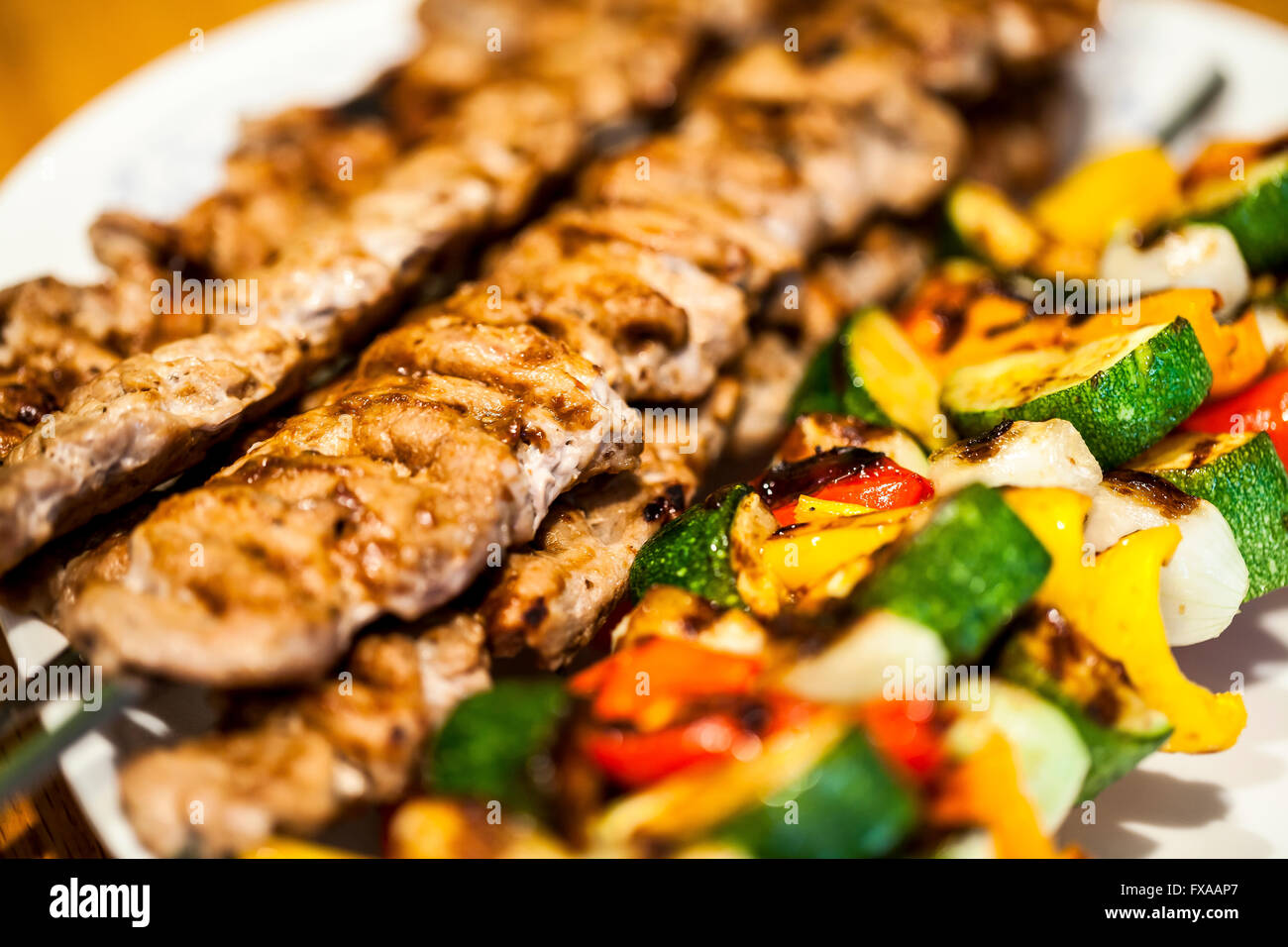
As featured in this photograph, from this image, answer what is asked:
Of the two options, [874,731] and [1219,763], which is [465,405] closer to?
[874,731]

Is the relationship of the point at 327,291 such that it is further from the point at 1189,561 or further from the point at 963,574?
the point at 1189,561

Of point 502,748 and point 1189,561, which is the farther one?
point 1189,561

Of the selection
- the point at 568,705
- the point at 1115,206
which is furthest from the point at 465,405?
the point at 1115,206

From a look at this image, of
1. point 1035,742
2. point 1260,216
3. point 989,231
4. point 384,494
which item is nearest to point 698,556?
point 384,494

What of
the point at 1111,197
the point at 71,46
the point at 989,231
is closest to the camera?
the point at 989,231

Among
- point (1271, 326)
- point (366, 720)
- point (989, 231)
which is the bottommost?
point (366, 720)

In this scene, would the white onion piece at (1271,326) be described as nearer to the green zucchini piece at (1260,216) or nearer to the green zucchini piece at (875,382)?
the green zucchini piece at (1260,216)
